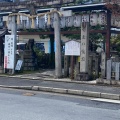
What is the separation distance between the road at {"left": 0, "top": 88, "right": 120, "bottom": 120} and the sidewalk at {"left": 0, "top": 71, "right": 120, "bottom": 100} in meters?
0.76

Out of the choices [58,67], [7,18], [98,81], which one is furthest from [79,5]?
[98,81]

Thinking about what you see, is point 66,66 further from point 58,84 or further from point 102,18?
point 102,18

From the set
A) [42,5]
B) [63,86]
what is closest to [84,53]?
[63,86]

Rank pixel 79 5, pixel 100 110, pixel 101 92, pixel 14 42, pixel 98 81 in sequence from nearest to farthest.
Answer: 1. pixel 100 110
2. pixel 101 92
3. pixel 98 81
4. pixel 14 42
5. pixel 79 5

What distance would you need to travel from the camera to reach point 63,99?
32.9 feet

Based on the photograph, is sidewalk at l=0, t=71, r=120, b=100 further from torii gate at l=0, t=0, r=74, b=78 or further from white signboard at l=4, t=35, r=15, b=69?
white signboard at l=4, t=35, r=15, b=69

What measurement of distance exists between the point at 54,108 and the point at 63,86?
426 cm

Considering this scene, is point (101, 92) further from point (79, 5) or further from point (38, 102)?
point (79, 5)

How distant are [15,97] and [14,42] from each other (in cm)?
709

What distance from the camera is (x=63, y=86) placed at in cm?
1248

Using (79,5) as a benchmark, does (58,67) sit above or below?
below

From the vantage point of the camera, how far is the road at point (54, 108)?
7152mm

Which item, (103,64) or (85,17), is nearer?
(103,64)

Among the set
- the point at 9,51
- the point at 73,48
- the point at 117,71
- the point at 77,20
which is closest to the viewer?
the point at 117,71
